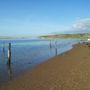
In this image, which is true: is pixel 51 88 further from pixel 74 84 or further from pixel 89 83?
pixel 89 83

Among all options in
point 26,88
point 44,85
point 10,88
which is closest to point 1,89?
point 10,88

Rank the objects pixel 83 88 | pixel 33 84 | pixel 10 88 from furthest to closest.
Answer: pixel 33 84, pixel 10 88, pixel 83 88

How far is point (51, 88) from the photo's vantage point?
13.4m

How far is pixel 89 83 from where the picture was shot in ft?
46.5

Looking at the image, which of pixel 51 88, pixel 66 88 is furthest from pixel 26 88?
pixel 66 88

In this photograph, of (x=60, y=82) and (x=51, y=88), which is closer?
(x=51, y=88)

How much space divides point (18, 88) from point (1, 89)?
45.1 inches

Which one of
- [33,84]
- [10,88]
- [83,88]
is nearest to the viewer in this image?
[83,88]

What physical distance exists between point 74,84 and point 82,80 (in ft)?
4.47

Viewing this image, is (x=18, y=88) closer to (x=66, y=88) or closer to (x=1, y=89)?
(x=1, y=89)

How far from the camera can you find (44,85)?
14.3 m

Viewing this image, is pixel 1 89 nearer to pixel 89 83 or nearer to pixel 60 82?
pixel 60 82

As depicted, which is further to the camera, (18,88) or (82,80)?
(82,80)

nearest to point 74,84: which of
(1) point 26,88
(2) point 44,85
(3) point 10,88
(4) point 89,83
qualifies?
(4) point 89,83
